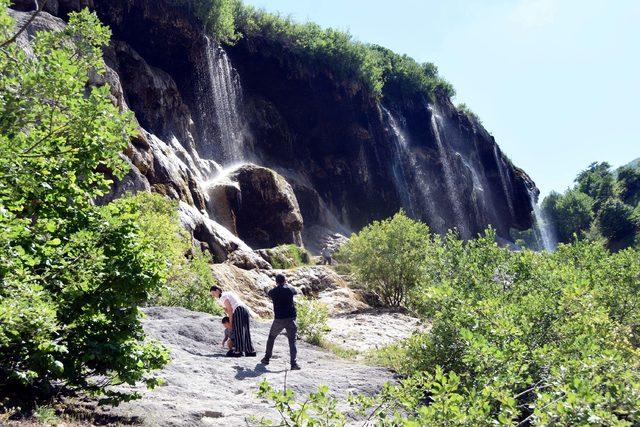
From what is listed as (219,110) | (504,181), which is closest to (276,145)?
(219,110)

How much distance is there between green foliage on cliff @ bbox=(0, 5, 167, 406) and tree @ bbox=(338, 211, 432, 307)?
18008 mm

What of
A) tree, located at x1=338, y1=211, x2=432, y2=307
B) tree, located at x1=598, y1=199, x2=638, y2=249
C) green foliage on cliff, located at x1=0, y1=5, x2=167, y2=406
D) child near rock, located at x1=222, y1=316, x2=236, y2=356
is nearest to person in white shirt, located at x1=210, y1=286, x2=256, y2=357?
child near rock, located at x1=222, y1=316, x2=236, y2=356

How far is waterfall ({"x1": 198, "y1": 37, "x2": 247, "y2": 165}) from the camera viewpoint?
39.8 meters

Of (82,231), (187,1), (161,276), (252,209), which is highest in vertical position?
(187,1)

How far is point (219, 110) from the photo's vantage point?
40.8 m

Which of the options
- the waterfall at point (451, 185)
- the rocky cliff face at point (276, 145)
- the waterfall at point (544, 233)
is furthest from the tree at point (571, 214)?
the waterfall at point (451, 185)

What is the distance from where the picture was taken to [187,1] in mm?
39094

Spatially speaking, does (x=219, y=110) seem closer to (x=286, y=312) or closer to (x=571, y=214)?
(x=286, y=312)

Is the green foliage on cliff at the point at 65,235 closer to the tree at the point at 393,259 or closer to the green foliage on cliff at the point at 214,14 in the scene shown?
the tree at the point at 393,259

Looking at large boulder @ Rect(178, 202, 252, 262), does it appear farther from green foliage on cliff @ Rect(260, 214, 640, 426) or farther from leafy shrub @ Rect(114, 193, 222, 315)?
green foliage on cliff @ Rect(260, 214, 640, 426)

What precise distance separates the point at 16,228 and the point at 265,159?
4170cm

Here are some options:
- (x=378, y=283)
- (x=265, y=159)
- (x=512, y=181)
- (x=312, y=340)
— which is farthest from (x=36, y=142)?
(x=512, y=181)

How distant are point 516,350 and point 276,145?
4248 cm

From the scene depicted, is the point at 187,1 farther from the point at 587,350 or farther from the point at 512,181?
the point at 512,181
